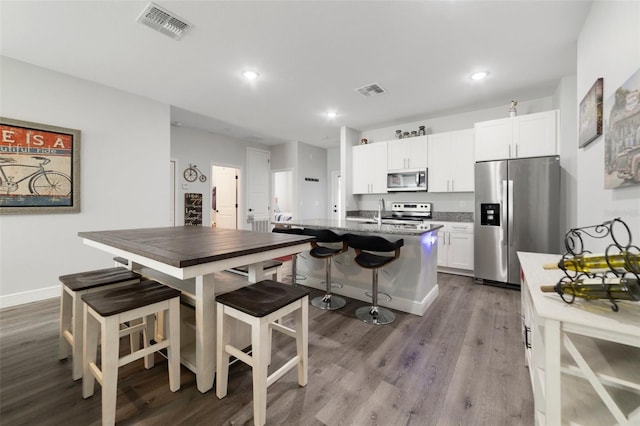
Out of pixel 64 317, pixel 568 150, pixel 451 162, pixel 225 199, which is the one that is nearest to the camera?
pixel 64 317

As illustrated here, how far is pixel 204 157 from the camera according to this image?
5.75 meters

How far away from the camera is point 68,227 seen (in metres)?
3.28

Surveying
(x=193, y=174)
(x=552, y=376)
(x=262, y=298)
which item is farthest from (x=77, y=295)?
(x=193, y=174)

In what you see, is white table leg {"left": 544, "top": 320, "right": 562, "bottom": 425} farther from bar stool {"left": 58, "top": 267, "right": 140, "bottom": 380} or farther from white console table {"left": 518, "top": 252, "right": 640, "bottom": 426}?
bar stool {"left": 58, "top": 267, "right": 140, "bottom": 380}

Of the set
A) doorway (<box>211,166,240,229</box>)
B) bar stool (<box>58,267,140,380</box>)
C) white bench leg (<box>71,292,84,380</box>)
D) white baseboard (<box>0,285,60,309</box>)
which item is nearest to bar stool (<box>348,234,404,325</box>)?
bar stool (<box>58,267,140,380</box>)

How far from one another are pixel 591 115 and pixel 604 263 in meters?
1.65

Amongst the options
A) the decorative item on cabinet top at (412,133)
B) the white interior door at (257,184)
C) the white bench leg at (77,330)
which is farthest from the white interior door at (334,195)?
the white bench leg at (77,330)

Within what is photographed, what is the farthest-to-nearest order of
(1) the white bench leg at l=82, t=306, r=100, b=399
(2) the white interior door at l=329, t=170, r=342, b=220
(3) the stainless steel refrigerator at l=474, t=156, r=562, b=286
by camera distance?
(2) the white interior door at l=329, t=170, r=342, b=220 < (3) the stainless steel refrigerator at l=474, t=156, r=562, b=286 < (1) the white bench leg at l=82, t=306, r=100, b=399

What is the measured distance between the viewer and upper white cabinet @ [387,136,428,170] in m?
4.71

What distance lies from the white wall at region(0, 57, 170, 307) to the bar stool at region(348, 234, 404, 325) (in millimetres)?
3118

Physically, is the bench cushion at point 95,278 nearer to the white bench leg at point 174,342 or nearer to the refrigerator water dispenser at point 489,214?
the white bench leg at point 174,342

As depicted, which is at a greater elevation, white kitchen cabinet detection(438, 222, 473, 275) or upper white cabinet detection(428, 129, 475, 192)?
upper white cabinet detection(428, 129, 475, 192)

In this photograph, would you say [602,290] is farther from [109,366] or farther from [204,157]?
[204,157]

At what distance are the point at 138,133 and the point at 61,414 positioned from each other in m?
3.46
